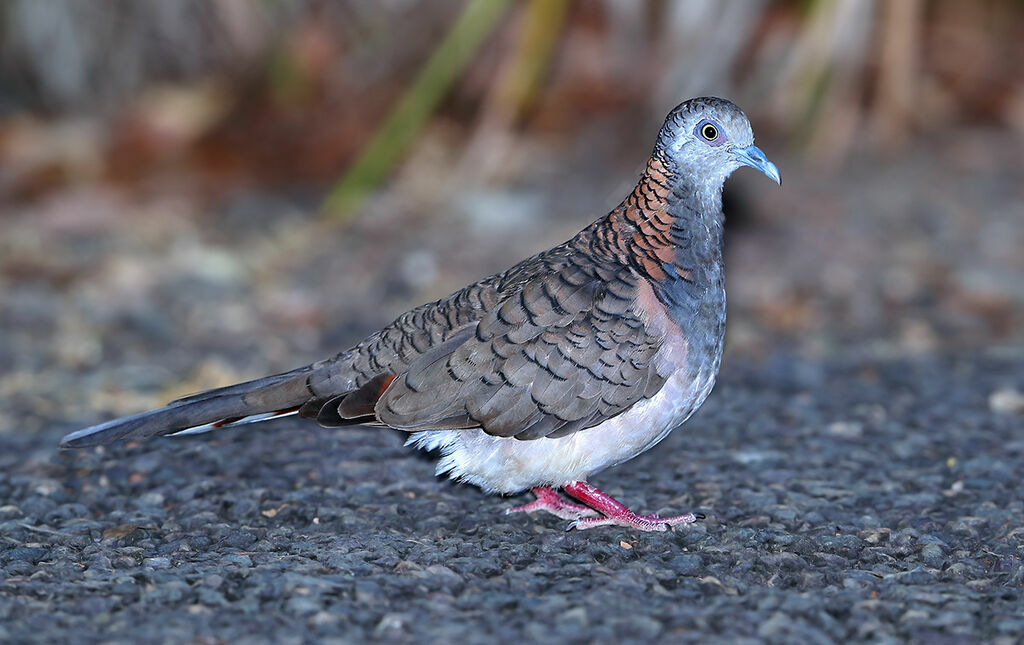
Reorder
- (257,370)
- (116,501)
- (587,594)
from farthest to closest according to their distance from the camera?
1. (257,370)
2. (116,501)
3. (587,594)

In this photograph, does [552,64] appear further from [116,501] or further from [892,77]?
[116,501]

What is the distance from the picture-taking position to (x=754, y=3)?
7809mm

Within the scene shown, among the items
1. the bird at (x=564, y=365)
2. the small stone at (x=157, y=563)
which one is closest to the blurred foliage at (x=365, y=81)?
the bird at (x=564, y=365)

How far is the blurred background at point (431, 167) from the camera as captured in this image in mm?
6555

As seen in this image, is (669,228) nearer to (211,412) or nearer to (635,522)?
(635,522)

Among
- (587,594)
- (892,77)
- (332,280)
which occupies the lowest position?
(587,594)

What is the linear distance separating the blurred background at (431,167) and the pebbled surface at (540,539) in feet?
3.78

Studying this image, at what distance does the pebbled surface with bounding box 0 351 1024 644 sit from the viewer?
3.05 m

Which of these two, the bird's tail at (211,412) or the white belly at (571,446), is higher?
the bird's tail at (211,412)

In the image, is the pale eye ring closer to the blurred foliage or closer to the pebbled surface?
the pebbled surface

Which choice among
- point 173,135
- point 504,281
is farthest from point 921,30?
point 504,281

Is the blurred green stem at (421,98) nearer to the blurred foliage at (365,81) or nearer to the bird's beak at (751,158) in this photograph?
the blurred foliage at (365,81)

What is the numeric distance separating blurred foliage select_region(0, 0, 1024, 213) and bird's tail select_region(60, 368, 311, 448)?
423 centimetres

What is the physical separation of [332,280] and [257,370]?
1.34 metres
